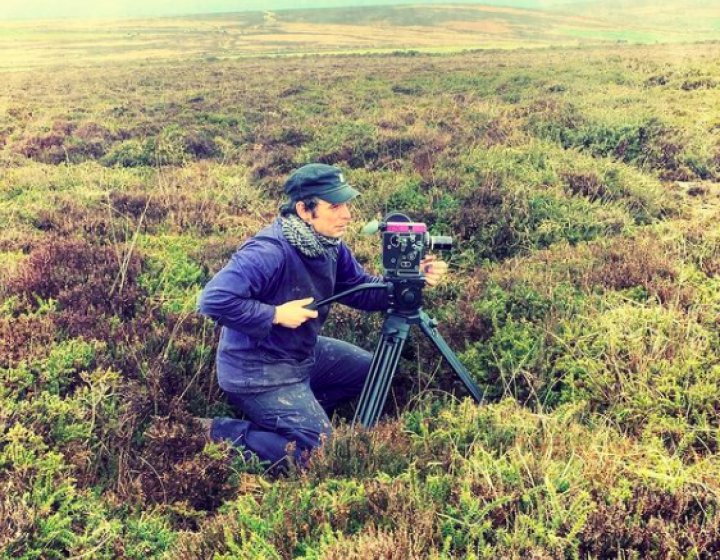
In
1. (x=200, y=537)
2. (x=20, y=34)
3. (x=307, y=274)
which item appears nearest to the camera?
(x=200, y=537)

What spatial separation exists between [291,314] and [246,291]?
278 mm

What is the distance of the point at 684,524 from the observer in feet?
7.55

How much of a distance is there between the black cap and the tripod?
54 cm

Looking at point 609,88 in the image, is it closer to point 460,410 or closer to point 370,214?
point 370,214

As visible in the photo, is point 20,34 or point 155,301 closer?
point 155,301

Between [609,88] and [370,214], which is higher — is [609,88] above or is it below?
above

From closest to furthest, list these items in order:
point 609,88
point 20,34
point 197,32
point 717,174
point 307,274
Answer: point 307,274 < point 717,174 < point 609,88 < point 20,34 < point 197,32

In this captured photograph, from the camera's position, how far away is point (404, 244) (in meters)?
3.24

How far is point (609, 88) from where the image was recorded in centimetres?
1602

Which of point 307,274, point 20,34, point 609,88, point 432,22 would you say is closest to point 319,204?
point 307,274

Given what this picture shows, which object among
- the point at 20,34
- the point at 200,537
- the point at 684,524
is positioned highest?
the point at 20,34

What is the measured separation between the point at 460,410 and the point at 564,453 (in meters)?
0.65

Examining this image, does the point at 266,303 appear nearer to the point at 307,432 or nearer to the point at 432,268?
the point at 307,432

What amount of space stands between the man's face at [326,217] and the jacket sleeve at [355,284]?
44 cm
